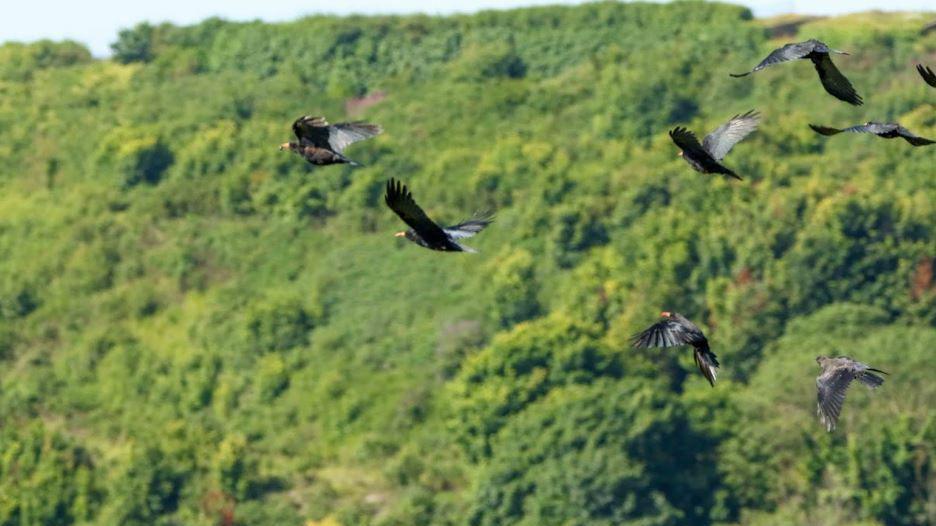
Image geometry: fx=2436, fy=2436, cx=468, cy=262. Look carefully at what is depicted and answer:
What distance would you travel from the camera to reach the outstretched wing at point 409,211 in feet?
83.0

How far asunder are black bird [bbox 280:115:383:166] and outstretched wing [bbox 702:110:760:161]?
4.02 m

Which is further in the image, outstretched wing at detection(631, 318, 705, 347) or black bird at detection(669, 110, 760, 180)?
outstretched wing at detection(631, 318, 705, 347)

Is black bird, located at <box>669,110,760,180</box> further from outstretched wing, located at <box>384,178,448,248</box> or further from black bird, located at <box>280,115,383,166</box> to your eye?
black bird, located at <box>280,115,383,166</box>

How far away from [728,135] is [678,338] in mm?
2643

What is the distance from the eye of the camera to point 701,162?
28.0m

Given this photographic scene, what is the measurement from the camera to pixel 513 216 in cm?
11262

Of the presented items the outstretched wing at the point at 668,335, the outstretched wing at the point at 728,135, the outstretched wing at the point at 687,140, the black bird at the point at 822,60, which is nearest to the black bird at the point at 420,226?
the outstretched wing at the point at 668,335

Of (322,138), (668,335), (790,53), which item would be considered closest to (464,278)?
(322,138)

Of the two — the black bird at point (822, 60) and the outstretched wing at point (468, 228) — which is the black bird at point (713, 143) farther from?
the outstretched wing at point (468, 228)

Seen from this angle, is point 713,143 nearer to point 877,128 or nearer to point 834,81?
point 834,81

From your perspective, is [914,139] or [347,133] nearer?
[914,139]

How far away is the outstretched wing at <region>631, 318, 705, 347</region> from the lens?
94.3ft

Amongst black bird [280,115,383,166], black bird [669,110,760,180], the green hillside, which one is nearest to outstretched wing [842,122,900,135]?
black bird [669,110,760,180]

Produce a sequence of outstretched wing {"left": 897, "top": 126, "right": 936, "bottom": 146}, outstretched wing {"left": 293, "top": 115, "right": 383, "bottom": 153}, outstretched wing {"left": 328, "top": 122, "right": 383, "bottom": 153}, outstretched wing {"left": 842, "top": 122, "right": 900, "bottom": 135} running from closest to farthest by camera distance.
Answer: outstretched wing {"left": 897, "top": 126, "right": 936, "bottom": 146} → outstretched wing {"left": 842, "top": 122, "right": 900, "bottom": 135} → outstretched wing {"left": 293, "top": 115, "right": 383, "bottom": 153} → outstretched wing {"left": 328, "top": 122, "right": 383, "bottom": 153}
